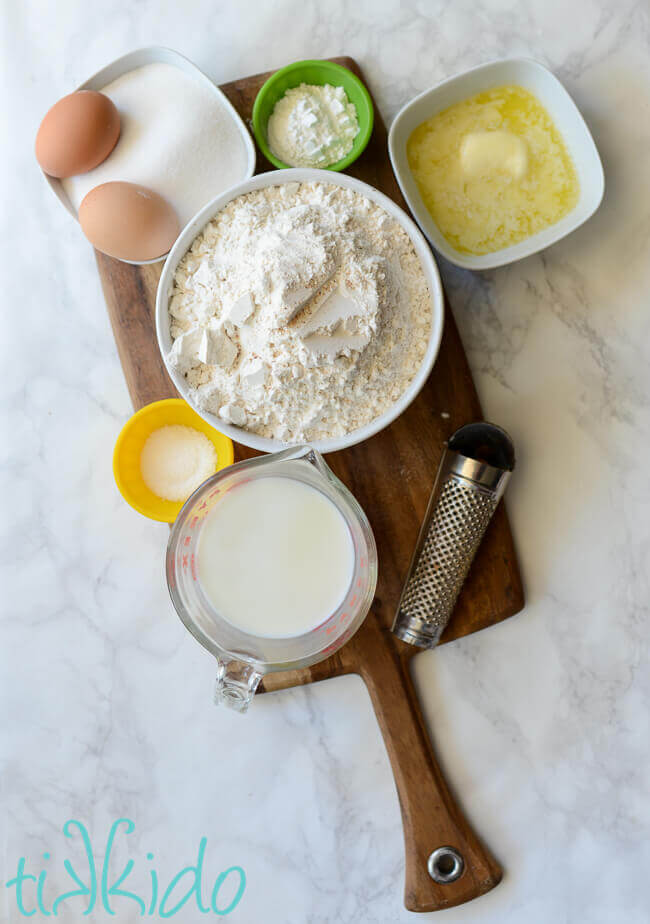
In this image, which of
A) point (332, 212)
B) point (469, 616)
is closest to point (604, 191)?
point (332, 212)

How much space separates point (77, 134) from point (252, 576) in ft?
2.54

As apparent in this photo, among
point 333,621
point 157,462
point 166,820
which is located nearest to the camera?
point 333,621

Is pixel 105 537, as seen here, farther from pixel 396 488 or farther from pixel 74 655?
pixel 396 488

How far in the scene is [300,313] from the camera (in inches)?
42.5

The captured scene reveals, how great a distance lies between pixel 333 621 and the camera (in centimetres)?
113

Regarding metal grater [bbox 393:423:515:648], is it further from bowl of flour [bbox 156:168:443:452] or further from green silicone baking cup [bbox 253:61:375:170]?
green silicone baking cup [bbox 253:61:375:170]

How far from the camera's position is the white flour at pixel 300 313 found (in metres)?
1.07

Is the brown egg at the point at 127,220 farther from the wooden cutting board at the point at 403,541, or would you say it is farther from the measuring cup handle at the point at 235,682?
the measuring cup handle at the point at 235,682

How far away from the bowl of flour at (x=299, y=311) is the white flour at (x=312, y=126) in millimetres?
122

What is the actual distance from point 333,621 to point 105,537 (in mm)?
542

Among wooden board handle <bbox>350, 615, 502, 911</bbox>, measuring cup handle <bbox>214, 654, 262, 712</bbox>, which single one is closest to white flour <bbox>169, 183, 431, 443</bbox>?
measuring cup handle <bbox>214, 654, 262, 712</bbox>

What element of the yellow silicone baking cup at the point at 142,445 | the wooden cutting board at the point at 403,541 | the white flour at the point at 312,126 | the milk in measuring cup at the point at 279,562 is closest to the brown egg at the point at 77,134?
the wooden cutting board at the point at 403,541

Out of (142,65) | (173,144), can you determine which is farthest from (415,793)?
(142,65)

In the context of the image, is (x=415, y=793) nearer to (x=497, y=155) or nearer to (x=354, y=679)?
(x=354, y=679)
